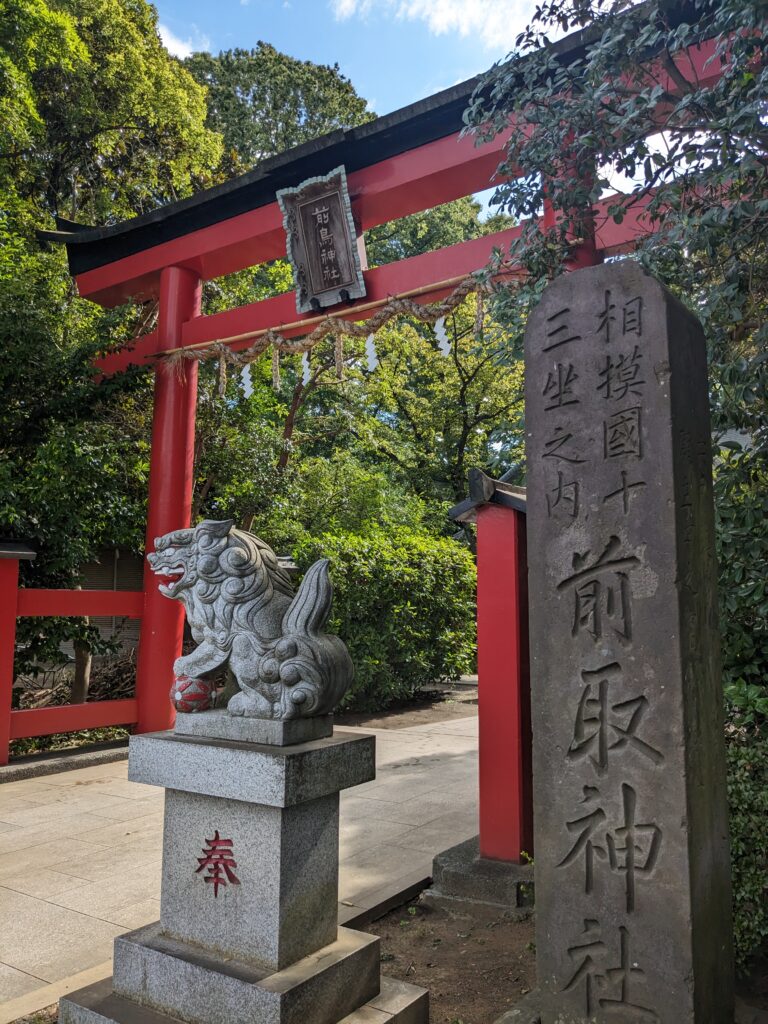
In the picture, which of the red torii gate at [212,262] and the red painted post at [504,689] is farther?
the red torii gate at [212,262]

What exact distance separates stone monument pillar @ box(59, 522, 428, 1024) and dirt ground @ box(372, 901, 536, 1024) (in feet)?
1.24

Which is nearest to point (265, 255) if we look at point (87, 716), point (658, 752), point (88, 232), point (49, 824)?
point (88, 232)

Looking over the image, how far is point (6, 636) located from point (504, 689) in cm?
530

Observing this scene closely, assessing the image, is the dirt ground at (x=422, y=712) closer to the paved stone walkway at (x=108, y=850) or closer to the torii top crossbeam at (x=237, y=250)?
the paved stone walkway at (x=108, y=850)

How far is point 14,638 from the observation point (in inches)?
291

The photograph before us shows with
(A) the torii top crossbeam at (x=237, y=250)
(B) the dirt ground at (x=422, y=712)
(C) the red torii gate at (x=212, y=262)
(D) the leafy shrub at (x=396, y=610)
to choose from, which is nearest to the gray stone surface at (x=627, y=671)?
(C) the red torii gate at (x=212, y=262)

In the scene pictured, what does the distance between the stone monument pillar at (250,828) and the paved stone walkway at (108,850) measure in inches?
29.3

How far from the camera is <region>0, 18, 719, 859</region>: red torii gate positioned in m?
6.54

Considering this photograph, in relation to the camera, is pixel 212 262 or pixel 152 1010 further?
pixel 212 262

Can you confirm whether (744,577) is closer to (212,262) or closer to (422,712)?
(212,262)

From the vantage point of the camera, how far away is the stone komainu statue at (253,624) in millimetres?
2939

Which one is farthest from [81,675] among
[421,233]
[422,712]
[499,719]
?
[421,233]

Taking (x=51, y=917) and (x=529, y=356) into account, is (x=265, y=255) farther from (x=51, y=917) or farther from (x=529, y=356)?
(x=51, y=917)

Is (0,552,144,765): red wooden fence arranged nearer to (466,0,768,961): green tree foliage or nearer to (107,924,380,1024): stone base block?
(107,924,380,1024): stone base block
